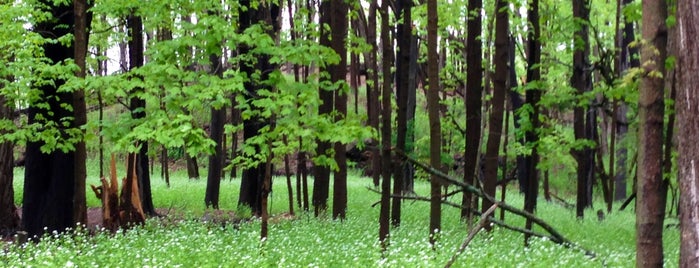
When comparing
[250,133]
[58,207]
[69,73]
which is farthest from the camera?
[250,133]

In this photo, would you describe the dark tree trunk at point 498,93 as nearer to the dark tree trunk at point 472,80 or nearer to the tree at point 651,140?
the dark tree trunk at point 472,80

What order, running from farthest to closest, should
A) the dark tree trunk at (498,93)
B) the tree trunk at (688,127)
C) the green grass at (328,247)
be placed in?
1. the dark tree trunk at (498,93)
2. the green grass at (328,247)
3. the tree trunk at (688,127)

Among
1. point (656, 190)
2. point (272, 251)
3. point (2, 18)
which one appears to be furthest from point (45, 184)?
point (656, 190)

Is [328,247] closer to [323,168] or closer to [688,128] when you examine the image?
[323,168]

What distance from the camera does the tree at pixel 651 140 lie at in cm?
559

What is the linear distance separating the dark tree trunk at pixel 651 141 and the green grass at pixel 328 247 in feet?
5.18

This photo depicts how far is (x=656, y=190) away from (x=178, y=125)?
5407 millimetres

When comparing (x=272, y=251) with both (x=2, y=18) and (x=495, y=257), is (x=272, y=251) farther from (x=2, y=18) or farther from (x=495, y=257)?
(x=2, y=18)

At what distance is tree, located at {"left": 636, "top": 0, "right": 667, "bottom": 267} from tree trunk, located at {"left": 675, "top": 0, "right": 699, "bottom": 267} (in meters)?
0.64

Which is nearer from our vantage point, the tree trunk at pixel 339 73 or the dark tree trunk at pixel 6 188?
the tree trunk at pixel 339 73

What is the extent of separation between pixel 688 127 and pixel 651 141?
773mm

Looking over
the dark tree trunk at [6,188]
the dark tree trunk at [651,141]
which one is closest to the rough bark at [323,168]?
the dark tree trunk at [6,188]

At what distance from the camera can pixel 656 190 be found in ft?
18.6

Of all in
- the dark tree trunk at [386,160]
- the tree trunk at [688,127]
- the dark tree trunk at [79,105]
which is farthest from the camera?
the dark tree trunk at [79,105]
